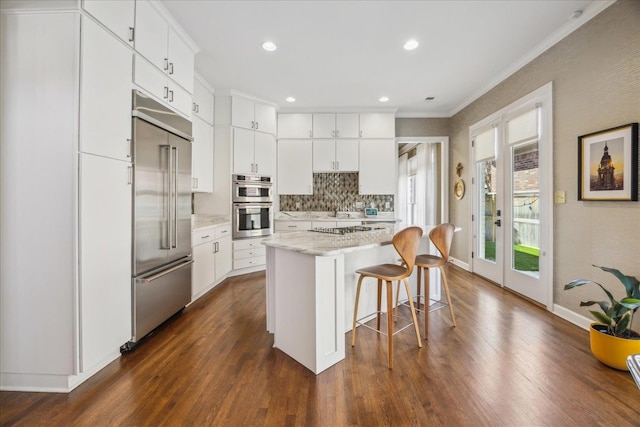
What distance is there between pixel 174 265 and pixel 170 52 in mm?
2035

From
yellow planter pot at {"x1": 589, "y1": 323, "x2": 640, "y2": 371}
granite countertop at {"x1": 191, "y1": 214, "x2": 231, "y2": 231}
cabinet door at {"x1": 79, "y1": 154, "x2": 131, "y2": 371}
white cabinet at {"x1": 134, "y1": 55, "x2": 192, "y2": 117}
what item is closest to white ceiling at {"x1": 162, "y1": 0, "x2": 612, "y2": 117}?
white cabinet at {"x1": 134, "y1": 55, "x2": 192, "y2": 117}

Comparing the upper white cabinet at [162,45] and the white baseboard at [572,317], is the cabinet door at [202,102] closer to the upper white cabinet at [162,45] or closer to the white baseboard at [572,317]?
the upper white cabinet at [162,45]

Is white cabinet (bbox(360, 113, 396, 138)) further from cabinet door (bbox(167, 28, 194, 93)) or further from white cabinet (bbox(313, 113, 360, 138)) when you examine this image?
cabinet door (bbox(167, 28, 194, 93))

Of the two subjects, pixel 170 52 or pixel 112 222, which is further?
pixel 170 52

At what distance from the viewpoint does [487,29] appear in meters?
2.85

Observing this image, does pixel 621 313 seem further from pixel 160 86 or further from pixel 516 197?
pixel 160 86

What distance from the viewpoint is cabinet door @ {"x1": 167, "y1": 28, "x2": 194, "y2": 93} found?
2.72m

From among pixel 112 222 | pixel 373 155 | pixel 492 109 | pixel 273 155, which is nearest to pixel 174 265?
pixel 112 222

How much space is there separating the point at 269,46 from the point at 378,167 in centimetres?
288

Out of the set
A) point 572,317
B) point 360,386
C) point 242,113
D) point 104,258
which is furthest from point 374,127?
point 104,258

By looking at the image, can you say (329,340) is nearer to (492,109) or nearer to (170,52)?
(170,52)

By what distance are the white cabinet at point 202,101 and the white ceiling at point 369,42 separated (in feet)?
0.50

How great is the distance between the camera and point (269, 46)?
317cm

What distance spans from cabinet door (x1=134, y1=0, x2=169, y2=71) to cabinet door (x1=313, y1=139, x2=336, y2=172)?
9.83 ft
